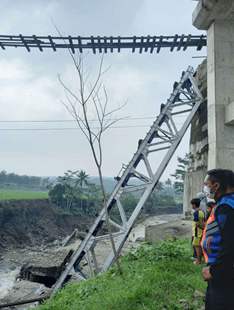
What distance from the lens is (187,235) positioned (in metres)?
9.07

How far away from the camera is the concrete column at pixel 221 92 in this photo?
659 cm

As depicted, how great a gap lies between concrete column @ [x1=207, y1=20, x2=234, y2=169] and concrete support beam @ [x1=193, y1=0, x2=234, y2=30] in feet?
0.45

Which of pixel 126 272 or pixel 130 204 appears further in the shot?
pixel 130 204

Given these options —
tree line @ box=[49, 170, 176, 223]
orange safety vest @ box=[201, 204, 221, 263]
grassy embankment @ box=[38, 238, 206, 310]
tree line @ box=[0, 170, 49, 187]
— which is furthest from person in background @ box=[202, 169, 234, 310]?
tree line @ box=[0, 170, 49, 187]

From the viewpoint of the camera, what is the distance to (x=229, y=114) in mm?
6539

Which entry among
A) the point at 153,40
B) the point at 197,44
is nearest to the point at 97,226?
the point at 153,40

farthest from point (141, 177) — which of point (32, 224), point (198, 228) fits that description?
point (32, 224)

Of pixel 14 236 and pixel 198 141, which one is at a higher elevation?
pixel 198 141

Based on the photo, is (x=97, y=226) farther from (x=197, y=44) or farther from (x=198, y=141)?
(x=197, y=44)

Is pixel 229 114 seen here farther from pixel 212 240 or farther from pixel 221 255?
pixel 221 255

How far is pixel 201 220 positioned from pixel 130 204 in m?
53.3

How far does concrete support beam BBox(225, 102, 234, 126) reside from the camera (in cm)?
640

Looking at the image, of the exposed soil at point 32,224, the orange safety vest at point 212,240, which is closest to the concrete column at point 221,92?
the orange safety vest at point 212,240

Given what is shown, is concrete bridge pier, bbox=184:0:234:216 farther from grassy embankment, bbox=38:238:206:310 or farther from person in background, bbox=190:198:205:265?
grassy embankment, bbox=38:238:206:310
